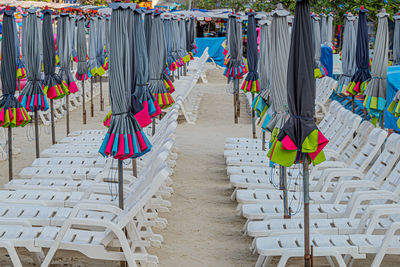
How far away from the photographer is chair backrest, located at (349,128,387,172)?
6.79 meters

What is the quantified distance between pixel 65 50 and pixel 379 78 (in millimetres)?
5644

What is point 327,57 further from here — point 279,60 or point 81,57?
point 279,60

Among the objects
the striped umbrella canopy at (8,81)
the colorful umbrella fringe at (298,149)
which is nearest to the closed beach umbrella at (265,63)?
the striped umbrella canopy at (8,81)

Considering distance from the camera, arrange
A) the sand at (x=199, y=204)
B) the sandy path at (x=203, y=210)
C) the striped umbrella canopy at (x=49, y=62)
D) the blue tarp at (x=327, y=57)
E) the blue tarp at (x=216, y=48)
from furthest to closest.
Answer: the blue tarp at (x=216, y=48) < the blue tarp at (x=327, y=57) < the striped umbrella canopy at (x=49, y=62) < the sandy path at (x=203, y=210) < the sand at (x=199, y=204)

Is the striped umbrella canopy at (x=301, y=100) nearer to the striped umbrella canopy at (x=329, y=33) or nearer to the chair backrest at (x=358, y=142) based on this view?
the chair backrest at (x=358, y=142)

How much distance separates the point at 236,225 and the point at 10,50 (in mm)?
3409

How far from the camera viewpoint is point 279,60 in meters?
6.44

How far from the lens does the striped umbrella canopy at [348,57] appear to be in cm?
1112

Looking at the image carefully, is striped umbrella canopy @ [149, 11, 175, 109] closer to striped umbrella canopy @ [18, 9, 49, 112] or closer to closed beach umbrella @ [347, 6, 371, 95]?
striped umbrella canopy @ [18, 9, 49, 112]

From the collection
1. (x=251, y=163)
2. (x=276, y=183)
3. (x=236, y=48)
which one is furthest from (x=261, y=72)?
(x=236, y=48)

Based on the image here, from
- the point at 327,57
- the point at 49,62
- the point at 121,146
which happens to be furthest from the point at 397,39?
the point at 121,146

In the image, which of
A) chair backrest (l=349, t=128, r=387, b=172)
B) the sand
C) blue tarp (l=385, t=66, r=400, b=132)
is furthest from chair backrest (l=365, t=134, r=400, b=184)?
blue tarp (l=385, t=66, r=400, b=132)

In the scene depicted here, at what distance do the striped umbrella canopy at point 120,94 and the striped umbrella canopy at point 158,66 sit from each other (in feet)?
11.8

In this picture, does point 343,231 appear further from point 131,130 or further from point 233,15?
point 233,15
